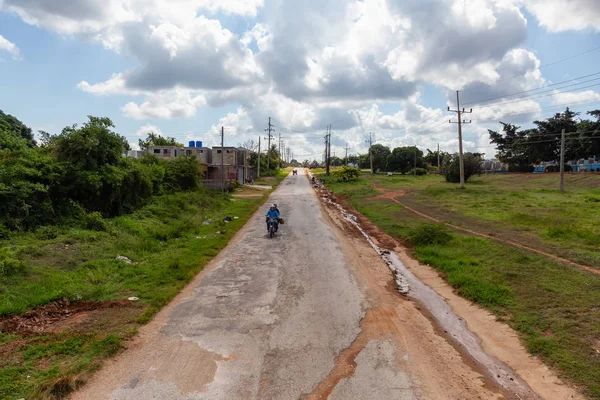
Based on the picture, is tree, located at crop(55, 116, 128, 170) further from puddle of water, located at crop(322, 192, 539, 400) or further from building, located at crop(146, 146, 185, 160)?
building, located at crop(146, 146, 185, 160)

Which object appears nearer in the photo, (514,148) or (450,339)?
(450,339)

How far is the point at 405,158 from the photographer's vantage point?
87562 mm

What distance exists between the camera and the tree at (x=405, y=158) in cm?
8725

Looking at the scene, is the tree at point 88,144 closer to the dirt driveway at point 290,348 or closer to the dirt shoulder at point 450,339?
the dirt driveway at point 290,348

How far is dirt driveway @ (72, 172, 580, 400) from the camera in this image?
18.2 feet

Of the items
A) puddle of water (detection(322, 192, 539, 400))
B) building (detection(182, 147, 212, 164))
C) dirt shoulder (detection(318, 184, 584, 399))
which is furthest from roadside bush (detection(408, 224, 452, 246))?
building (detection(182, 147, 212, 164))

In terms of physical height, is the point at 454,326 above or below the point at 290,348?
below

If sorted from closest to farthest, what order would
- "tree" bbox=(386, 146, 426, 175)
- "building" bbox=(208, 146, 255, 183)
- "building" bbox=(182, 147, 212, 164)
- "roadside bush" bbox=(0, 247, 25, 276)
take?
1. "roadside bush" bbox=(0, 247, 25, 276)
2. "building" bbox=(182, 147, 212, 164)
3. "building" bbox=(208, 146, 255, 183)
4. "tree" bbox=(386, 146, 426, 175)

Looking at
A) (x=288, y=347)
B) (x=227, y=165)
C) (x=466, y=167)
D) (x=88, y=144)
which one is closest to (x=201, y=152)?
(x=227, y=165)

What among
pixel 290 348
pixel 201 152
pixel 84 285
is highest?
pixel 201 152

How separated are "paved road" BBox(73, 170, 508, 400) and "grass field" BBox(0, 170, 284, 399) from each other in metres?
0.54

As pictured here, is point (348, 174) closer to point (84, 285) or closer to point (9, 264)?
point (84, 285)

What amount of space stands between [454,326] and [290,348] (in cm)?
394

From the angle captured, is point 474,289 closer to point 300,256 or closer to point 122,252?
point 300,256
